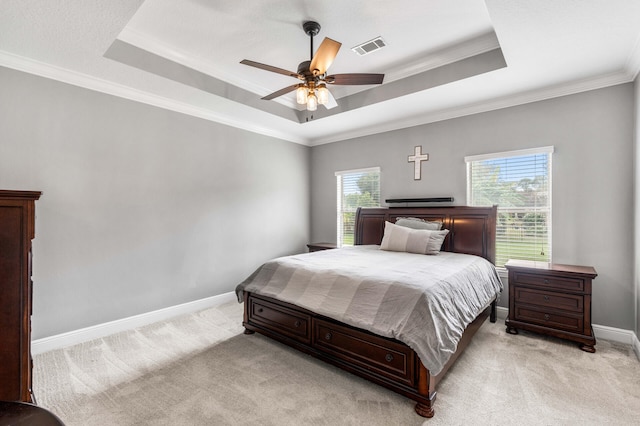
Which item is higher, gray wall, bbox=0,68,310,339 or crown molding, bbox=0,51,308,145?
crown molding, bbox=0,51,308,145

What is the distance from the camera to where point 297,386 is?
2285mm

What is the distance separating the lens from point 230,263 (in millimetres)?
4457

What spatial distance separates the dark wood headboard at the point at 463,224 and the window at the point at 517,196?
255 mm

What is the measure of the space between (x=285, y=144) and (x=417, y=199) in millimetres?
2450

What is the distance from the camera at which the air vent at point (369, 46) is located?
9.91 ft

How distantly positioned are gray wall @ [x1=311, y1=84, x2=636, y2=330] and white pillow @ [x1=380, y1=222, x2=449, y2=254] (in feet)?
2.71

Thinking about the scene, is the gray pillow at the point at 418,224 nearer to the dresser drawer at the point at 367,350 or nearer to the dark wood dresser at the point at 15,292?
the dresser drawer at the point at 367,350

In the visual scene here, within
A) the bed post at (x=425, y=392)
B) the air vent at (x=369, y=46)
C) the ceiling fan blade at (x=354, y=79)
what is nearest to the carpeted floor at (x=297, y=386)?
the bed post at (x=425, y=392)

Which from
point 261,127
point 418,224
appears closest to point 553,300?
point 418,224

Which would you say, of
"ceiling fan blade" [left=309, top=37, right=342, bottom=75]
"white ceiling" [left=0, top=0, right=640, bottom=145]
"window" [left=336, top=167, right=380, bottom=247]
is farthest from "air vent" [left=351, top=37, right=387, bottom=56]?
"window" [left=336, top=167, right=380, bottom=247]

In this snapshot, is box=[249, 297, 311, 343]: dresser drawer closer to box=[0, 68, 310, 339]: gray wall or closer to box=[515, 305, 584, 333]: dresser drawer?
box=[0, 68, 310, 339]: gray wall

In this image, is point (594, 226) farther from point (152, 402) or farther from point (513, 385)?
point (152, 402)

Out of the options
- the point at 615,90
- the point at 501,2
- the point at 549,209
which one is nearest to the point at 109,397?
the point at 501,2

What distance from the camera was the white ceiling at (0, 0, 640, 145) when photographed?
88.7 inches
